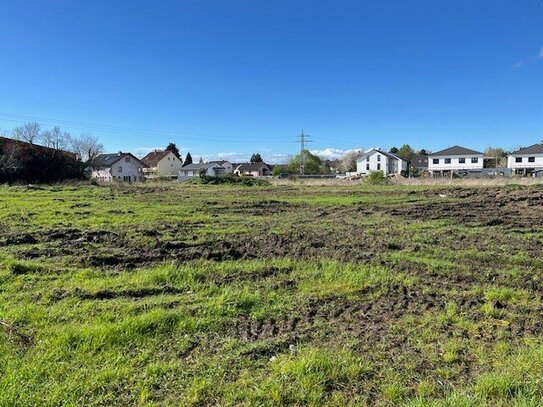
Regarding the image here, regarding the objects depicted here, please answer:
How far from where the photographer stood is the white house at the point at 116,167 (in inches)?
2569

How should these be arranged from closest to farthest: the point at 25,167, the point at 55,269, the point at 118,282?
the point at 118,282
the point at 55,269
the point at 25,167

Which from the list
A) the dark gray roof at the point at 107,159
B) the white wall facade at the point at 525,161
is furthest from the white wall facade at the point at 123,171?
the white wall facade at the point at 525,161

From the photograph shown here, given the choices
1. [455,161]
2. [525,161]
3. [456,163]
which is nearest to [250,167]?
[455,161]

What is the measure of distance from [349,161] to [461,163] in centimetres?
3222

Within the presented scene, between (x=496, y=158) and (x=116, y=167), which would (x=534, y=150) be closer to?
(x=496, y=158)

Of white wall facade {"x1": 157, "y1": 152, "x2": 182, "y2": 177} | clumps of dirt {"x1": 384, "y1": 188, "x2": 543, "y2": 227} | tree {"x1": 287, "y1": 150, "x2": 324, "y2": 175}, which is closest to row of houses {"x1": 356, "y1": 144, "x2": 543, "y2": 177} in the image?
tree {"x1": 287, "y1": 150, "x2": 324, "y2": 175}

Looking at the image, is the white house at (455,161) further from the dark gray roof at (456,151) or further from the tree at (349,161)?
the tree at (349,161)

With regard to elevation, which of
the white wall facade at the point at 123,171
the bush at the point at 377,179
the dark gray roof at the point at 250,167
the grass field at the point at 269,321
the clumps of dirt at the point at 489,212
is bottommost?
the grass field at the point at 269,321

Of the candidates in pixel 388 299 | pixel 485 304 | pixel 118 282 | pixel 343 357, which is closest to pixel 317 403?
pixel 343 357

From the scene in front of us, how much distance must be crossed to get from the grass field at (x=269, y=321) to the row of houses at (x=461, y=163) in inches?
2269

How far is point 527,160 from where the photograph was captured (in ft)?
211

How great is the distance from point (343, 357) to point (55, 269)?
5.23 metres

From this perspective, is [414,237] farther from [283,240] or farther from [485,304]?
[485,304]

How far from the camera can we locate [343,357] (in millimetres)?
3439
